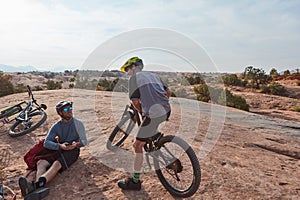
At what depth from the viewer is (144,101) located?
321 cm

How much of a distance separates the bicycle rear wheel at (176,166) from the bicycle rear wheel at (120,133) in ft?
3.76

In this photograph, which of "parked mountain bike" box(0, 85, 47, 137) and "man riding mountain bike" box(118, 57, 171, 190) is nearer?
"man riding mountain bike" box(118, 57, 171, 190)

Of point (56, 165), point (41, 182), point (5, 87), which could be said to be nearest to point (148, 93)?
point (56, 165)

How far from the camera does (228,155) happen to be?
4875 millimetres

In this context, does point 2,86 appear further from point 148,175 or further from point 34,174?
point 148,175

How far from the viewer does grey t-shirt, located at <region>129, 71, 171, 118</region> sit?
3.18 m

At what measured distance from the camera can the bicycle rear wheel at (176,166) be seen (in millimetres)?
3059

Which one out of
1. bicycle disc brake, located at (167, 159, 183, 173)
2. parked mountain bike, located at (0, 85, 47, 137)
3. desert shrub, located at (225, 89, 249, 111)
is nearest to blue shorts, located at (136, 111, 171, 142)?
bicycle disc brake, located at (167, 159, 183, 173)

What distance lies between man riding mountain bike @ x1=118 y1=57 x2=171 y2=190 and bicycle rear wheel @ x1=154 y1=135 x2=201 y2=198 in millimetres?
264

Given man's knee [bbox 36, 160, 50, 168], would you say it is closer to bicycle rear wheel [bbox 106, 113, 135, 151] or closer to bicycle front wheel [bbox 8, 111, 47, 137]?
bicycle rear wheel [bbox 106, 113, 135, 151]

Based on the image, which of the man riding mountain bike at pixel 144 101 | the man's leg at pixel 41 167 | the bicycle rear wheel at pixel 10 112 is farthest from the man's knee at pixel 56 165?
the bicycle rear wheel at pixel 10 112

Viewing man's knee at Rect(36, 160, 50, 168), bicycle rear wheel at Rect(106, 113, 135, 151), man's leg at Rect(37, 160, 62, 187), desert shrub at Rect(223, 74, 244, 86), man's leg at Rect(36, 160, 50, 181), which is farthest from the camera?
desert shrub at Rect(223, 74, 244, 86)

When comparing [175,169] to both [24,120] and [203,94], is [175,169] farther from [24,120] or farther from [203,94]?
[203,94]

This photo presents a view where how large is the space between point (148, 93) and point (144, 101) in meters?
0.12
